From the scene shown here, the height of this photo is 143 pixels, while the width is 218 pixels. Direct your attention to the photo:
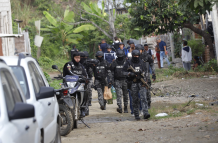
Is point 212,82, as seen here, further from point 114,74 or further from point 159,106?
point 114,74

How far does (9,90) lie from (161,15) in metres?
15.3

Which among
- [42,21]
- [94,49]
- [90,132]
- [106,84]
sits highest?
[42,21]

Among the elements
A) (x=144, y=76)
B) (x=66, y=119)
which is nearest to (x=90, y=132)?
(x=66, y=119)

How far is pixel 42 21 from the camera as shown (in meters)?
36.4

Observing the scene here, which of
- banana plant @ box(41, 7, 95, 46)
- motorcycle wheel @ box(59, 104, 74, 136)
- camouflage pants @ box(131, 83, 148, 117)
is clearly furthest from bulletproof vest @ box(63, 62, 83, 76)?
banana plant @ box(41, 7, 95, 46)

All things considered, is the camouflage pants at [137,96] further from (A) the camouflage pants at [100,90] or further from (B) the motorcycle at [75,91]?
(A) the camouflage pants at [100,90]

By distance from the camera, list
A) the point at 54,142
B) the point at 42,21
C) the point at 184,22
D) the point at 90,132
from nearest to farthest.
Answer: the point at 54,142
the point at 90,132
the point at 184,22
the point at 42,21

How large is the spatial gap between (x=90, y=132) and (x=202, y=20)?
14607mm

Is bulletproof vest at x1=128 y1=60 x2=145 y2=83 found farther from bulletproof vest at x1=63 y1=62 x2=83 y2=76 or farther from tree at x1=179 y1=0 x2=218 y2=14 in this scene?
tree at x1=179 y1=0 x2=218 y2=14

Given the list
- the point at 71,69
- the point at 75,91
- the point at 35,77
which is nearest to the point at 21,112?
the point at 35,77

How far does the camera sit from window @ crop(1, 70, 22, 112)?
379 centimetres

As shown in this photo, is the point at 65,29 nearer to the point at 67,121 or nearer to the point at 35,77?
the point at 67,121

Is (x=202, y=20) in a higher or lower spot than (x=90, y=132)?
higher

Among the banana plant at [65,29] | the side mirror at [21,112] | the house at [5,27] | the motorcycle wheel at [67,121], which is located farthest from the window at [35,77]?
the banana plant at [65,29]
